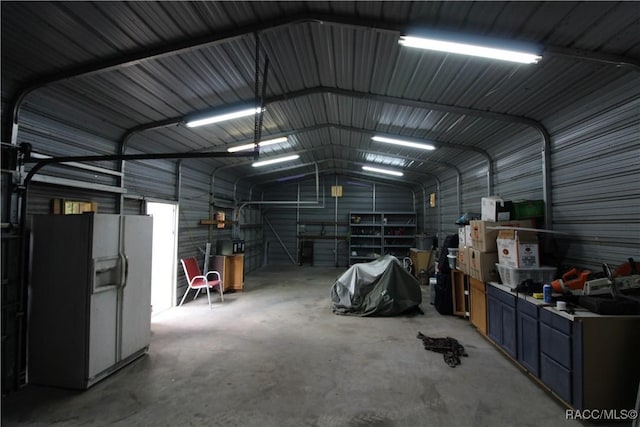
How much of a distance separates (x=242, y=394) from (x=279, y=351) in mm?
992

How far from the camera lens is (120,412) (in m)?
2.53

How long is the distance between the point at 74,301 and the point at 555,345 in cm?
453

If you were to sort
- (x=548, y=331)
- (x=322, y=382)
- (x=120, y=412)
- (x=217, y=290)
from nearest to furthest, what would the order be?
(x=120, y=412) → (x=548, y=331) → (x=322, y=382) → (x=217, y=290)

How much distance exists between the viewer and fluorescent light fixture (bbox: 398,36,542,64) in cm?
264

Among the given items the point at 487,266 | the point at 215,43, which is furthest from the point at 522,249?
the point at 215,43

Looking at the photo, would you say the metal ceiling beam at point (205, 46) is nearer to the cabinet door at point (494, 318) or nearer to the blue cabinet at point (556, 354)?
the blue cabinet at point (556, 354)

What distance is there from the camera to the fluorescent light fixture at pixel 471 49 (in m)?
2.64

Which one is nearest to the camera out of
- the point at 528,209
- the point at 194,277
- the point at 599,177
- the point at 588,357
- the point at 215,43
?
the point at 588,357

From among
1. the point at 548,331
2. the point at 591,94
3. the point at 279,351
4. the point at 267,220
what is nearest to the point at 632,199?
the point at 591,94

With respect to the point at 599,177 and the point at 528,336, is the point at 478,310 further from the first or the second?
the point at 599,177

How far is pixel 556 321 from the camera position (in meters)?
2.64

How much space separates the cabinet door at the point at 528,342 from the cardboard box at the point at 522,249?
22.5 inches

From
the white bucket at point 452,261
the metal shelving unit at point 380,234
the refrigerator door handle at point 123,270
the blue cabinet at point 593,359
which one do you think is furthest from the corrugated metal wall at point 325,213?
the blue cabinet at point 593,359

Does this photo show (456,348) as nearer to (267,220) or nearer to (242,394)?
(242,394)
